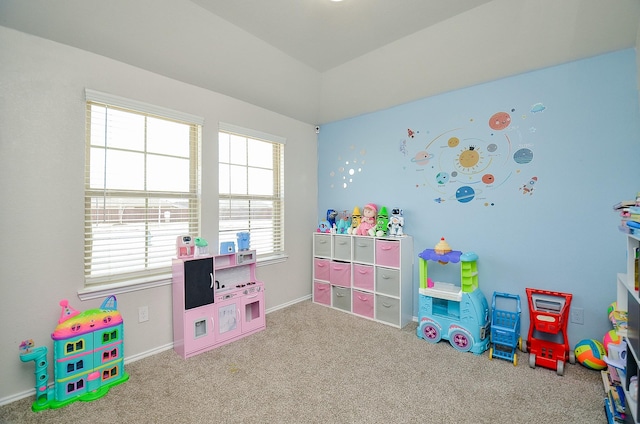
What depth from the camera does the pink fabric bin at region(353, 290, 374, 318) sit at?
3.38 metres

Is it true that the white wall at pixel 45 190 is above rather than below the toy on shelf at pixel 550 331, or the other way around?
above

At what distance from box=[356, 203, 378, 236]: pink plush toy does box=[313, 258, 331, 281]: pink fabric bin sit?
2.03 feet

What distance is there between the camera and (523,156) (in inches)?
105

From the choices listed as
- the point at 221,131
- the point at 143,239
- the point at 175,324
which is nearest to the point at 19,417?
the point at 175,324

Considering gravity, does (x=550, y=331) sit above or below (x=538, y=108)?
below

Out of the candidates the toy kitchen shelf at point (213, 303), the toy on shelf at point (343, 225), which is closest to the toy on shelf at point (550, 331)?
the toy on shelf at point (343, 225)

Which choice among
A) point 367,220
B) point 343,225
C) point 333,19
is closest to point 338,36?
point 333,19

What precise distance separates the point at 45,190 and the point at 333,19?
2.66 metres

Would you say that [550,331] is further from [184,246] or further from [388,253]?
[184,246]

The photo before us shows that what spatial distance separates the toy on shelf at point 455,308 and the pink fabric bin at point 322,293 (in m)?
1.24

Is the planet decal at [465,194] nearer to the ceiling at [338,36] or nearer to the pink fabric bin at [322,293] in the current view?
the ceiling at [338,36]

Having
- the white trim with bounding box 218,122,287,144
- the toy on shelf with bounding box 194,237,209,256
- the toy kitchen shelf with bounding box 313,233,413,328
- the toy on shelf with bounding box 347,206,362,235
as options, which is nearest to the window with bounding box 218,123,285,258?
the white trim with bounding box 218,122,287,144

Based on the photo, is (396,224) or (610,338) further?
(396,224)

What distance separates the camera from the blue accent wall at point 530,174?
2.33 m
